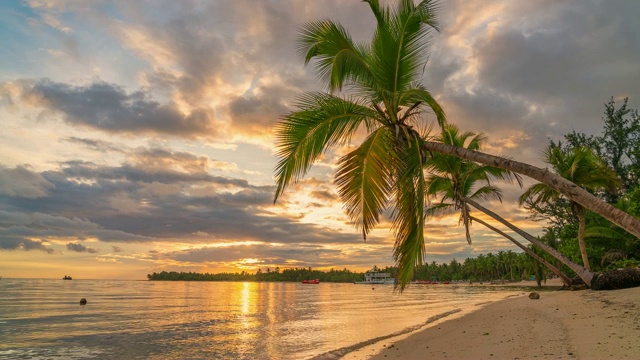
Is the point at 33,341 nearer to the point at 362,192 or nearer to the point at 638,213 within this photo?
the point at 362,192

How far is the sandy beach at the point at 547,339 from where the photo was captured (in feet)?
21.9

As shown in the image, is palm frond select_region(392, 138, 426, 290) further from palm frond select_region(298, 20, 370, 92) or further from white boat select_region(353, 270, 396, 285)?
white boat select_region(353, 270, 396, 285)

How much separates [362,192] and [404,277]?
183cm

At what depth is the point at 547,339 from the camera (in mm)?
8094

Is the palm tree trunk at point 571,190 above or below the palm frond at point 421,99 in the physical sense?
below

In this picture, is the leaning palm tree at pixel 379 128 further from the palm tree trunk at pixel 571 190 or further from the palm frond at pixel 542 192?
the palm frond at pixel 542 192

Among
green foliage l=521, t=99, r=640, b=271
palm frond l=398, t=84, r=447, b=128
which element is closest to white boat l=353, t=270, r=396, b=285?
green foliage l=521, t=99, r=640, b=271

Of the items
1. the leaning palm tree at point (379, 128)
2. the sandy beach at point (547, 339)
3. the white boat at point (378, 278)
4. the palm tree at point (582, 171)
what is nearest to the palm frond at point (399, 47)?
the leaning palm tree at point (379, 128)

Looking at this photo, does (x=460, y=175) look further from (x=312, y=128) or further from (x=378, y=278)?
(x=378, y=278)

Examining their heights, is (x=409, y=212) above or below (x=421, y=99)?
below

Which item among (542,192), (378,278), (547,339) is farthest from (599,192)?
(378,278)

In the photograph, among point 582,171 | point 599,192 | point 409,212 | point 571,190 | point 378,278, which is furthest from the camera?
point 378,278

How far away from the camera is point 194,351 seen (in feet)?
42.4

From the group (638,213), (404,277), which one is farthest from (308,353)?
(638,213)
